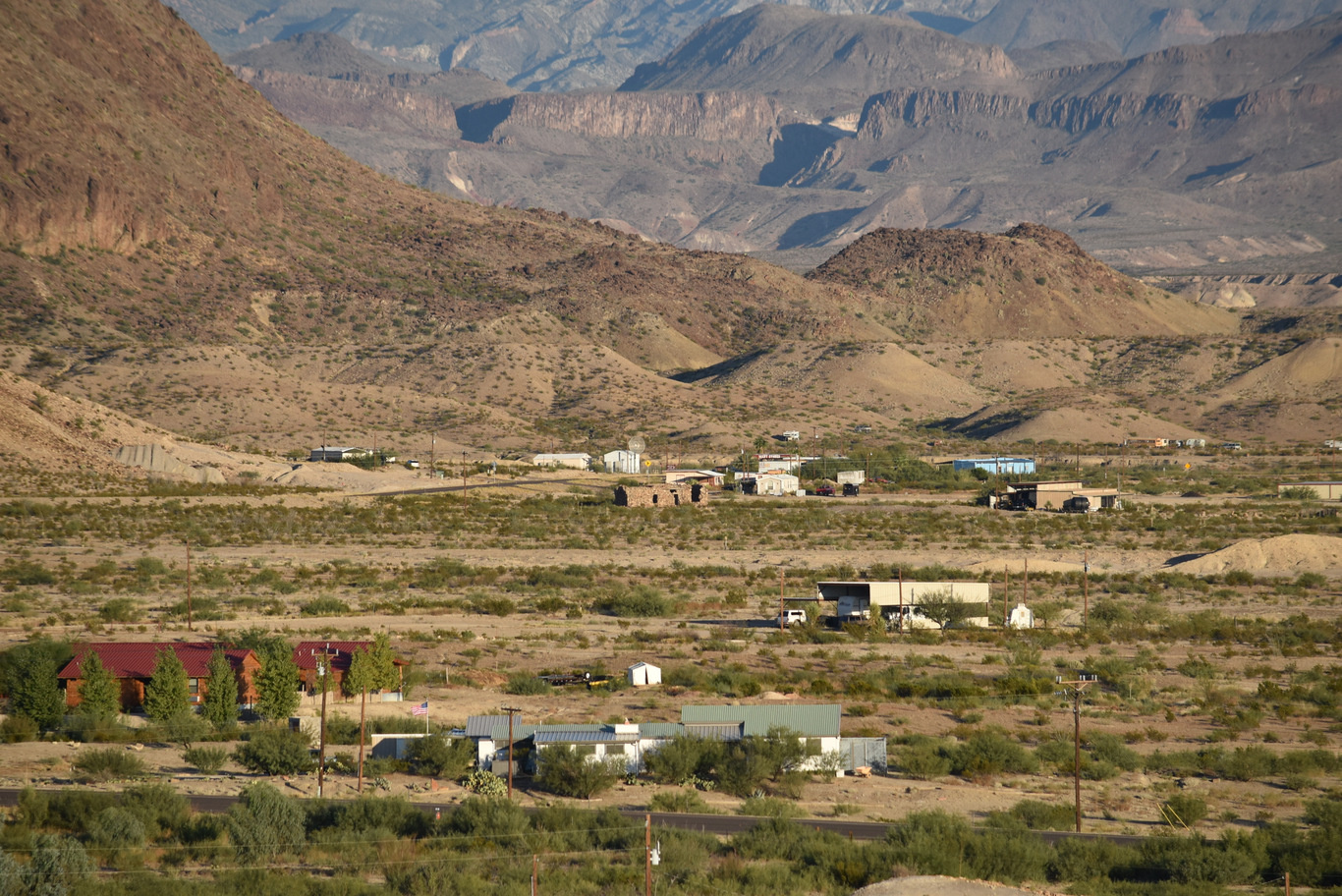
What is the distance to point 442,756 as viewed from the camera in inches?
1214

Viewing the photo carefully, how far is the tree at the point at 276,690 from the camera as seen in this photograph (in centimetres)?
3556

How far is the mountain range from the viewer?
444ft

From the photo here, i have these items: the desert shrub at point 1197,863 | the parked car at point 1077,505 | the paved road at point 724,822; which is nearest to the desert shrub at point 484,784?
the paved road at point 724,822

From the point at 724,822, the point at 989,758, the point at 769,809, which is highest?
the point at 989,758

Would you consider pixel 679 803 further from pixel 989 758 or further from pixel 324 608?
pixel 324 608

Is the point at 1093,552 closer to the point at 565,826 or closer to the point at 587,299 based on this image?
the point at 565,826

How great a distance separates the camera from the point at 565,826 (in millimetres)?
26062

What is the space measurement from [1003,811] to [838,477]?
78.2 meters

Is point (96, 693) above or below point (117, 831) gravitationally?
above

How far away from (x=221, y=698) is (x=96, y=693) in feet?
9.38

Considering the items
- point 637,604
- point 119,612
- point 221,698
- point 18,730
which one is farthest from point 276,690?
point 637,604

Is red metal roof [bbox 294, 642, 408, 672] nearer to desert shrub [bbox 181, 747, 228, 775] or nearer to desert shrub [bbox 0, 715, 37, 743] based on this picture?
desert shrub [bbox 181, 747, 228, 775]

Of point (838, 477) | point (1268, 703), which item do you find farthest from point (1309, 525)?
point (1268, 703)

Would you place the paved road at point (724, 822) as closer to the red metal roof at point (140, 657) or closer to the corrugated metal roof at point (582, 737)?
the corrugated metal roof at point (582, 737)
